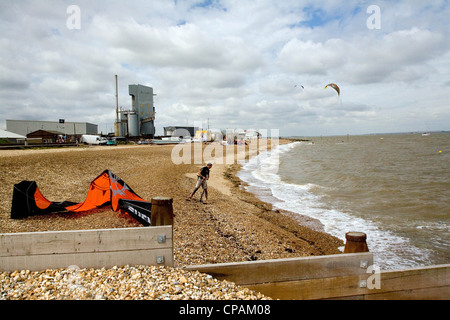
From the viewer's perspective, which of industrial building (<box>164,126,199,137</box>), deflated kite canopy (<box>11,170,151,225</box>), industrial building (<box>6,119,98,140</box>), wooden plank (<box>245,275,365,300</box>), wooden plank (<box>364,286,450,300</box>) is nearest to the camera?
wooden plank (<box>245,275,365,300</box>)

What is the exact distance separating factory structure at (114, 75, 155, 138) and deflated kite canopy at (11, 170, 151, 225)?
5673cm

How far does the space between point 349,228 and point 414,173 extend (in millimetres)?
19385

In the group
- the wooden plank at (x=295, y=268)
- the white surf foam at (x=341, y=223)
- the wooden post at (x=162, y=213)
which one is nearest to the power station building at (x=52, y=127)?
the white surf foam at (x=341, y=223)

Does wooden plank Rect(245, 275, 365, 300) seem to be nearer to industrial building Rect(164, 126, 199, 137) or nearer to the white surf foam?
the white surf foam

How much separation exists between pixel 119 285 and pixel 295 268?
284 cm

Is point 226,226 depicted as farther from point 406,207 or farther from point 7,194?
point 406,207

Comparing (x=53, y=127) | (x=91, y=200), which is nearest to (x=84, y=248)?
(x=91, y=200)

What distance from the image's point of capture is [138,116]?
210 feet

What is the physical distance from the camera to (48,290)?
3742 mm

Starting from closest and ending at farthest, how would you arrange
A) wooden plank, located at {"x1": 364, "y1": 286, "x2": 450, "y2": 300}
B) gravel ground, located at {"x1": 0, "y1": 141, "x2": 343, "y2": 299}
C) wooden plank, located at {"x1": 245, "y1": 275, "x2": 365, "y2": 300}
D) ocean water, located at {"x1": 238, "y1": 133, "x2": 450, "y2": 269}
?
gravel ground, located at {"x1": 0, "y1": 141, "x2": 343, "y2": 299} < wooden plank, located at {"x1": 245, "y1": 275, "x2": 365, "y2": 300} < wooden plank, located at {"x1": 364, "y1": 286, "x2": 450, "y2": 300} < ocean water, located at {"x1": 238, "y1": 133, "x2": 450, "y2": 269}

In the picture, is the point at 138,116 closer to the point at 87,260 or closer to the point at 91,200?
the point at 91,200

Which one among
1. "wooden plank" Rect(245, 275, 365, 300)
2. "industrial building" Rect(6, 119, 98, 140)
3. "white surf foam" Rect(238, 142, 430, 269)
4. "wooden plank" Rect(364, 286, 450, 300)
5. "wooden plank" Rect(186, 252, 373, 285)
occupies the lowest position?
"white surf foam" Rect(238, 142, 430, 269)

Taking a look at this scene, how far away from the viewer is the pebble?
145 inches

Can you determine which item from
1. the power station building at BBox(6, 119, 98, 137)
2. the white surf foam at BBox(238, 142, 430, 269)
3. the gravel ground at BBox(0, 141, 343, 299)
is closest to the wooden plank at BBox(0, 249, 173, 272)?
the gravel ground at BBox(0, 141, 343, 299)
